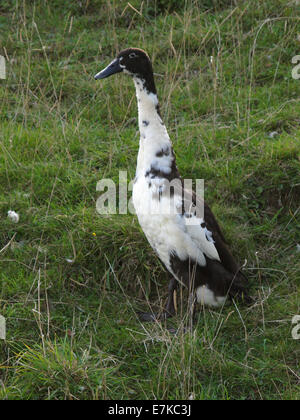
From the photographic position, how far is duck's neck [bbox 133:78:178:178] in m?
4.18

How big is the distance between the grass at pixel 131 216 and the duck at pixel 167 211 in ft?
0.86

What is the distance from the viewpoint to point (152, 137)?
4172 millimetres

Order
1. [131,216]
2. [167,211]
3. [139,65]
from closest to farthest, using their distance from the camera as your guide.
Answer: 1. [167,211]
2. [139,65]
3. [131,216]

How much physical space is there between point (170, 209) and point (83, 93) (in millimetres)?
2244

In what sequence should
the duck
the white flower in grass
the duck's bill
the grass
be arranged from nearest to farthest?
the grass
the duck
the duck's bill
the white flower in grass

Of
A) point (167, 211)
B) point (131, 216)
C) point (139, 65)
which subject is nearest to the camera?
point (167, 211)

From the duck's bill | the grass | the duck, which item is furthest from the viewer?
the duck's bill

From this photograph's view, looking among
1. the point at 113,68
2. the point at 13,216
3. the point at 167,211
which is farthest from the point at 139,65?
the point at 13,216

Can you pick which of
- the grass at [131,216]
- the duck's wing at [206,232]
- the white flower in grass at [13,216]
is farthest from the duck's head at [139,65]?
the white flower in grass at [13,216]

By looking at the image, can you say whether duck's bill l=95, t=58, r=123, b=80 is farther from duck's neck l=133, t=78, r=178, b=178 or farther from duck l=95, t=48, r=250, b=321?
duck's neck l=133, t=78, r=178, b=178

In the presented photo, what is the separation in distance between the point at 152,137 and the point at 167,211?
452mm

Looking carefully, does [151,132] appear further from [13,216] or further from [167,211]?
[13,216]

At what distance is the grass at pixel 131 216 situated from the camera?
3.79 metres

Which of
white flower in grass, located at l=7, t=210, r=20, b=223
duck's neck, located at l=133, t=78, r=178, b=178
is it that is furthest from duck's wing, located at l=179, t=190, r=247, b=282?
white flower in grass, located at l=7, t=210, r=20, b=223
